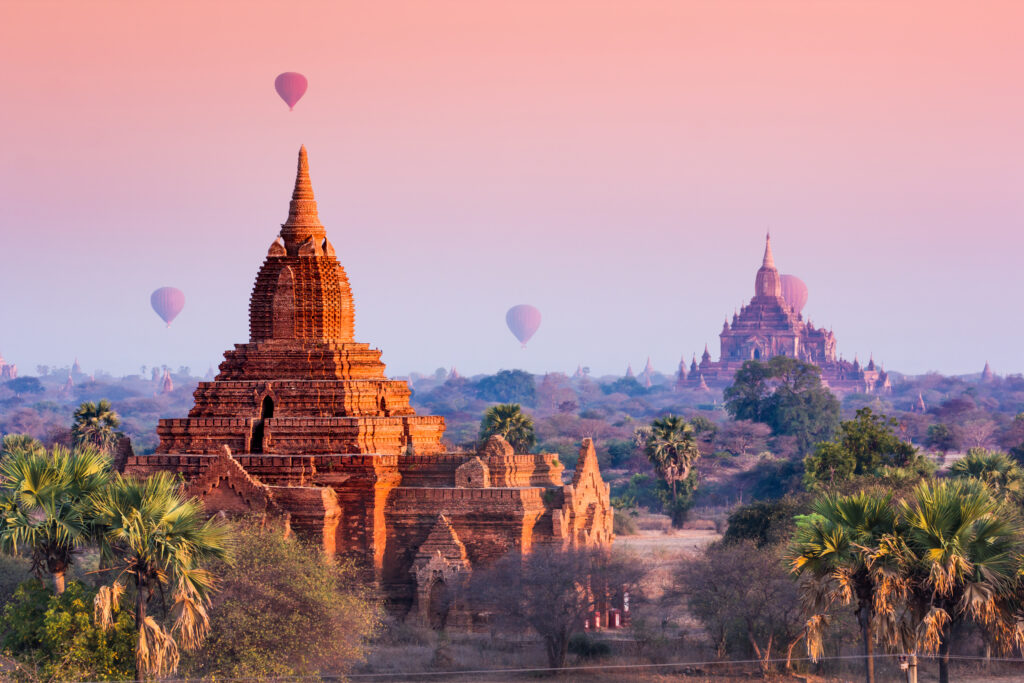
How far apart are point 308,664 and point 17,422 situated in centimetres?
15251

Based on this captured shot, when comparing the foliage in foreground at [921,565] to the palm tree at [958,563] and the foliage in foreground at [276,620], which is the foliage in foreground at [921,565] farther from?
the foliage in foreground at [276,620]

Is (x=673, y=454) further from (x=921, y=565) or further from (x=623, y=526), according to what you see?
(x=921, y=565)

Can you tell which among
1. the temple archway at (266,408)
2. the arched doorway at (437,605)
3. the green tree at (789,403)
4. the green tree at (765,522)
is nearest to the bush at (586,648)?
the arched doorway at (437,605)

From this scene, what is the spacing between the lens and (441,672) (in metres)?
43.4

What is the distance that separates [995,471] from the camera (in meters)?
57.6

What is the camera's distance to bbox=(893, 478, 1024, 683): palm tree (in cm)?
3303

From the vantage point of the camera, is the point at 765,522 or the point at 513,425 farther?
the point at 513,425

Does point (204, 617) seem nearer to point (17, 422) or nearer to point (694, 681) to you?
point (694, 681)

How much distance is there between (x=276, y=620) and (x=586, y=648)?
34.9 ft

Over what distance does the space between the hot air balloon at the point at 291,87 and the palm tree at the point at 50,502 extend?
46913 millimetres

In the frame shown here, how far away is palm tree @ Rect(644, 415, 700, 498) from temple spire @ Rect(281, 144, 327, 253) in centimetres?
3249

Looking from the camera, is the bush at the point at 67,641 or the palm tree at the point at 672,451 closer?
the bush at the point at 67,641

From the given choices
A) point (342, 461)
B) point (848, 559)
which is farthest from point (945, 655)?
point (342, 461)

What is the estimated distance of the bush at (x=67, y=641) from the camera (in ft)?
117
